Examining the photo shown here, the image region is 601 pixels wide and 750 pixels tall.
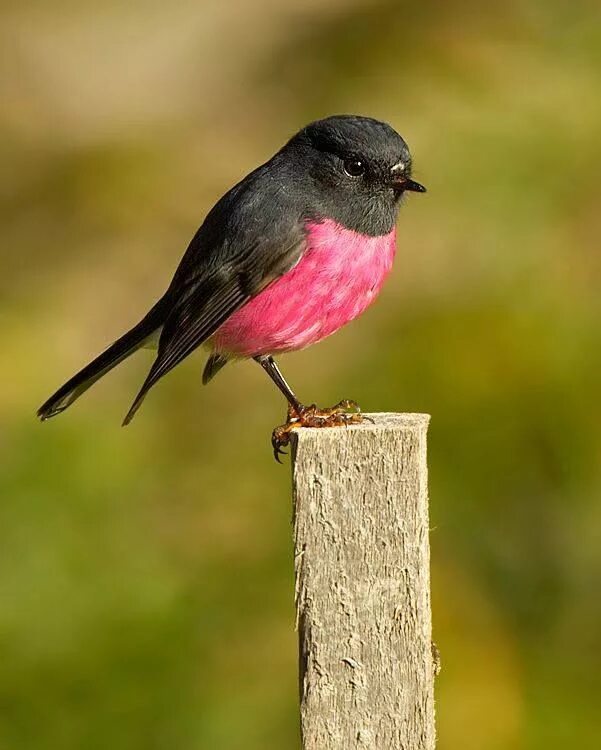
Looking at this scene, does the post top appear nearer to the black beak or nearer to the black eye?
the black beak

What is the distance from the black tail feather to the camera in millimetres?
4266

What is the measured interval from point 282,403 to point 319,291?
232 cm

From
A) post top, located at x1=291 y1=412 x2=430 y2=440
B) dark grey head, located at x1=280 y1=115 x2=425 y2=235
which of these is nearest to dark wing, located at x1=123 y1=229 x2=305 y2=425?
dark grey head, located at x1=280 y1=115 x2=425 y2=235

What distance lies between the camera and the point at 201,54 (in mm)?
9117

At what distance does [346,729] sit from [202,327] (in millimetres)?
1387

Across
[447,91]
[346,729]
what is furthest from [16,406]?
[346,729]

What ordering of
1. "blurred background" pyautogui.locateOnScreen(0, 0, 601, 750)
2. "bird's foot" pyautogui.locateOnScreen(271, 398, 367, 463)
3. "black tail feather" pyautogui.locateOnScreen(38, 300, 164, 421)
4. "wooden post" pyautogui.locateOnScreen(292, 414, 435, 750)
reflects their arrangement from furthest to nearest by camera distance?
1. "blurred background" pyautogui.locateOnScreen(0, 0, 601, 750)
2. "black tail feather" pyautogui.locateOnScreen(38, 300, 164, 421)
3. "bird's foot" pyautogui.locateOnScreen(271, 398, 367, 463)
4. "wooden post" pyautogui.locateOnScreen(292, 414, 435, 750)

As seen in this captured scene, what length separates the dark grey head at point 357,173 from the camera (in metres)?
3.91

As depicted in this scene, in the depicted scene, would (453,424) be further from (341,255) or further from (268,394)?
(341,255)

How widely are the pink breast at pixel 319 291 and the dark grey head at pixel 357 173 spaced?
52mm

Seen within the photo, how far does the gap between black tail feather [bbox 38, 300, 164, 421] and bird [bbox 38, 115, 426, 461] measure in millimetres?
177

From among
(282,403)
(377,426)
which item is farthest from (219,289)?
(282,403)

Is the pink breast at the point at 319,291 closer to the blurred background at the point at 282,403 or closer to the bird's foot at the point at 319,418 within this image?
the bird's foot at the point at 319,418

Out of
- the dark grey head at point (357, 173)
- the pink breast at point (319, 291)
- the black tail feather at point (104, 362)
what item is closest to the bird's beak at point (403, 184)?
the dark grey head at point (357, 173)
